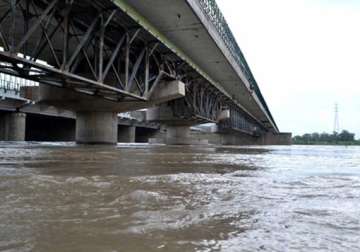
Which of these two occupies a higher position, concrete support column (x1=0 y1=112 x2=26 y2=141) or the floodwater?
concrete support column (x1=0 y1=112 x2=26 y2=141)

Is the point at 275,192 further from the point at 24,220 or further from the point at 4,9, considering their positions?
the point at 4,9

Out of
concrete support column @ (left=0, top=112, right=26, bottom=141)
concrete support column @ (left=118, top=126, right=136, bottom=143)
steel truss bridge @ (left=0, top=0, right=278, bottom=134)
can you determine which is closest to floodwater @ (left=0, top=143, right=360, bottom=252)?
→ steel truss bridge @ (left=0, top=0, right=278, bottom=134)

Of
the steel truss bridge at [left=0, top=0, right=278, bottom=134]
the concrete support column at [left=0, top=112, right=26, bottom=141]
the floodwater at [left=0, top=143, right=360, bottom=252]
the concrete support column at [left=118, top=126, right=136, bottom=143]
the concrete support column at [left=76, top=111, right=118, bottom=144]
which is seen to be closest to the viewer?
the floodwater at [left=0, top=143, right=360, bottom=252]

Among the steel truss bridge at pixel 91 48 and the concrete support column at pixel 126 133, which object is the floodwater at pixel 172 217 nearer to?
the steel truss bridge at pixel 91 48

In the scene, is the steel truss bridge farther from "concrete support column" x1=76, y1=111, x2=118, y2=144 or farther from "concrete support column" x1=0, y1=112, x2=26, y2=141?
"concrete support column" x1=0, y1=112, x2=26, y2=141

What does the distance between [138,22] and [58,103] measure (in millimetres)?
13084

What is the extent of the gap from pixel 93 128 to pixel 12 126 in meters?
20.8

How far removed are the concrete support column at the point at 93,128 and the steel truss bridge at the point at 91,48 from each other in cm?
421

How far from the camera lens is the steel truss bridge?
1423cm

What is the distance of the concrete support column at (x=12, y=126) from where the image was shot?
46250 mm

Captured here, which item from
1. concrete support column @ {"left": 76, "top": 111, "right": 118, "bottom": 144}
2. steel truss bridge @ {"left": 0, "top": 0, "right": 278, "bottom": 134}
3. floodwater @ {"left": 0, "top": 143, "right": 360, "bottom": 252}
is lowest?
floodwater @ {"left": 0, "top": 143, "right": 360, "bottom": 252}

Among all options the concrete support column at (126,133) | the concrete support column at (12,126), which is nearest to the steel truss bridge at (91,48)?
the concrete support column at (12,126)

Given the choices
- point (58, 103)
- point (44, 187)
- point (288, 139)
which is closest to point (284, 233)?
point (44, 187)

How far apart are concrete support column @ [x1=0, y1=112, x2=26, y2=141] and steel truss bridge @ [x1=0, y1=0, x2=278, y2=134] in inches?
818
